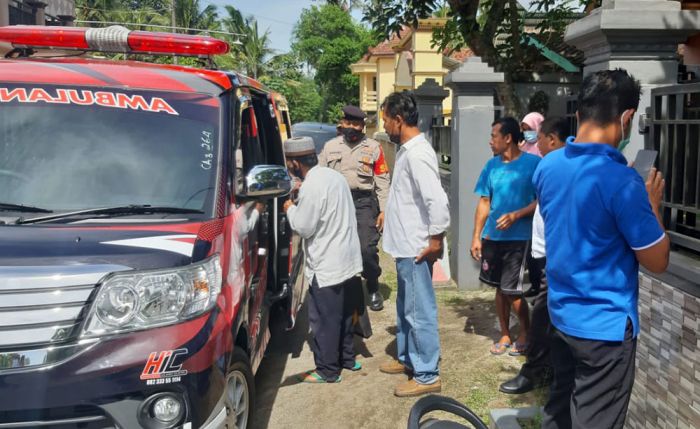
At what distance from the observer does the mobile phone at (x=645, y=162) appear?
2.49 m

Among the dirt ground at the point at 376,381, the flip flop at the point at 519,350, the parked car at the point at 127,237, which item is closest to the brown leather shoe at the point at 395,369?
the dirt ground at the point at 376,381

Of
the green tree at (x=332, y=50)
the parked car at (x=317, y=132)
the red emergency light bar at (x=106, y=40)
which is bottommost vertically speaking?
the parked car at (x=317, y=132)

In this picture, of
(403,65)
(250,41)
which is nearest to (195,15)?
(250,41)

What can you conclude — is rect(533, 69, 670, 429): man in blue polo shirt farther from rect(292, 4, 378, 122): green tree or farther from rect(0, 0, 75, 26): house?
rect(292, 4, 378, 122): green tree

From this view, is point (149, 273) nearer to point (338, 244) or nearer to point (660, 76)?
point (338, 244)

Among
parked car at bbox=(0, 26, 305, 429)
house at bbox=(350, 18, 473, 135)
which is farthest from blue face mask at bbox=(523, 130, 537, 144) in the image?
house at bbox=(350, 18, 473, 135)

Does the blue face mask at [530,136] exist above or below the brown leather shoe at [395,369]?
above

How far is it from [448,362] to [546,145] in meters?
1.93

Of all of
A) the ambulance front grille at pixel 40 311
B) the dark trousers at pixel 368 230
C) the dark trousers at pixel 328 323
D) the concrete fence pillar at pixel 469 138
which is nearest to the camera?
the ambulance front grille at pixel 40 311

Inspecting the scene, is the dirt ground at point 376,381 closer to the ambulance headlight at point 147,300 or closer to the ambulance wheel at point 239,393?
the ambulance wheel at point 239,393

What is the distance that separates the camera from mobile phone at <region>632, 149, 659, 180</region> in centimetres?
249

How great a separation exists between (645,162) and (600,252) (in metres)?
0.49

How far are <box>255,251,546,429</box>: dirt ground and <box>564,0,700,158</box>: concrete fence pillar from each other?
2069 millimetres

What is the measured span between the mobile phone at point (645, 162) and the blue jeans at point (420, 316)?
6.36ft
